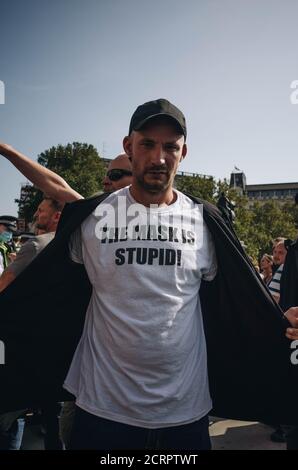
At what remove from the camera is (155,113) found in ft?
6.75

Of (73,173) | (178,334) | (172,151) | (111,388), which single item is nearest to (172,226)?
(172,151)

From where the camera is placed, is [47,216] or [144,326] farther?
[47,216]

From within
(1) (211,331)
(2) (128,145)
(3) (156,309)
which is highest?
(2) (128,145)

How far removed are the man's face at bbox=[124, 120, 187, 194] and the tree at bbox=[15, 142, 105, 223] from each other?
32.6 metres

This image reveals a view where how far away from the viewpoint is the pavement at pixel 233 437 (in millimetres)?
4438

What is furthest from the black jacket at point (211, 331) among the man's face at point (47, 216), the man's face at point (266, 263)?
the man's face at point (266, 263)

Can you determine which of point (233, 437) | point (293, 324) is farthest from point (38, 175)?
point (233, 437)

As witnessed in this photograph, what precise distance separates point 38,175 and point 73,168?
34968 millimetres

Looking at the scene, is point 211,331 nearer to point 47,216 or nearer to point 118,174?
point 118,174

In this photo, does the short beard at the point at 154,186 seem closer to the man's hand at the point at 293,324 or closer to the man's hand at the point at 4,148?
the man's hand at the point at 4,148

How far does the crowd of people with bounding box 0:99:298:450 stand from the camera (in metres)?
1.86

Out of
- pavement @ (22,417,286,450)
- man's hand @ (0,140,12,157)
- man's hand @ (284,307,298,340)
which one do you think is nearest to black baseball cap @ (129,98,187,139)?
man's hand @ (0,140,12,157)

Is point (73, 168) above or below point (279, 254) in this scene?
above
